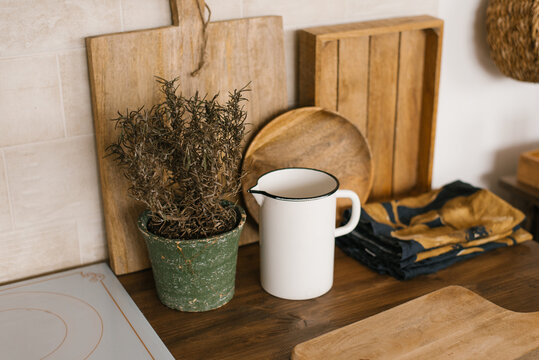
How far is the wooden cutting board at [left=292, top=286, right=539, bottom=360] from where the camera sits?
2.85 feet

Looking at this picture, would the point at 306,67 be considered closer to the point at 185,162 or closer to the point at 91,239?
the point at 185,162

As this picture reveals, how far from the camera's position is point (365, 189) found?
129cm

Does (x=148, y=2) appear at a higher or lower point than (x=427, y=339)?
higher

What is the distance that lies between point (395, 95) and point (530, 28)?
0.30m

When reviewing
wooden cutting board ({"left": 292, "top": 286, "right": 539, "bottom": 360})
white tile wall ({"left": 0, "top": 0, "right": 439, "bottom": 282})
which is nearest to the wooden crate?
wooden cutting board ({"left": 292, "top": 286, "right": 539, "bottom": 360})

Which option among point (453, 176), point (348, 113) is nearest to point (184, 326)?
point (348, 113)

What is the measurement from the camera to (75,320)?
0.98 metres

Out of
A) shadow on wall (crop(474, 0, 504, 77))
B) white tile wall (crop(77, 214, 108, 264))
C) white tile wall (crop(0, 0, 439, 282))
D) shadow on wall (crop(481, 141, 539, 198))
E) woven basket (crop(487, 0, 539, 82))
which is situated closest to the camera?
white tile wall (crop(0, 0, 439, 282))

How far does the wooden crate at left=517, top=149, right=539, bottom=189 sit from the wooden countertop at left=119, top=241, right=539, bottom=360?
285 millimetres

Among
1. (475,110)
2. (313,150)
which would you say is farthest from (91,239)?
(475,110)

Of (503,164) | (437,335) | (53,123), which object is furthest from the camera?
(503,164)

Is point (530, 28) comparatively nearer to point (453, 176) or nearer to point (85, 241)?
point (453, 176)

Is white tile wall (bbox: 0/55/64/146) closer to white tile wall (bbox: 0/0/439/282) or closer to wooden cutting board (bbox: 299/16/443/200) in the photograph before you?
white tile wall (bbox: 0/0/439/282)

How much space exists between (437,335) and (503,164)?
0.81 m
